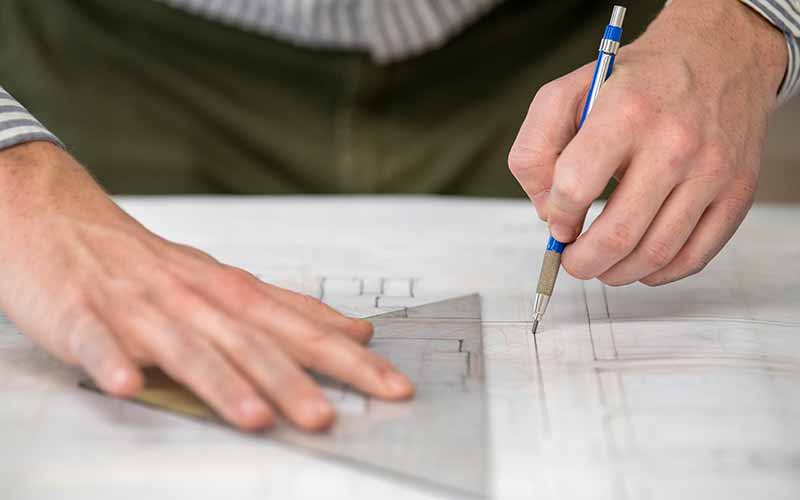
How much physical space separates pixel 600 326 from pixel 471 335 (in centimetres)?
12

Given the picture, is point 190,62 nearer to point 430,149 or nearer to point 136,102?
point 136,102

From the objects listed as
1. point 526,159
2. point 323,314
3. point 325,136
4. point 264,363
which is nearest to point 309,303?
point 323,314

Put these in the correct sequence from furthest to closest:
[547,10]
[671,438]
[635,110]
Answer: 1. [547,10]
2. [635,110]
3. [671,438]

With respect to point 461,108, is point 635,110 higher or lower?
higher

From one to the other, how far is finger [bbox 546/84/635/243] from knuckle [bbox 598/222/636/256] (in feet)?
0.11

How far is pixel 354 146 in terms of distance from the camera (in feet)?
4.75

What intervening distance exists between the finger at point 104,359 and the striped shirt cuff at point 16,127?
235 millimetres

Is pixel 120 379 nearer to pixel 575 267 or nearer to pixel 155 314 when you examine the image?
pixel 155 314

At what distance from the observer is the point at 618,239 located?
2.63 ft

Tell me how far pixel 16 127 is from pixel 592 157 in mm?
519

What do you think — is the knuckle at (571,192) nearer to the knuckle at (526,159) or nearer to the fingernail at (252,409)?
the knuckle at (526,159)

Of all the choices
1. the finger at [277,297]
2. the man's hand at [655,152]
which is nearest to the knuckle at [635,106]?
the man's hand at [655,152]

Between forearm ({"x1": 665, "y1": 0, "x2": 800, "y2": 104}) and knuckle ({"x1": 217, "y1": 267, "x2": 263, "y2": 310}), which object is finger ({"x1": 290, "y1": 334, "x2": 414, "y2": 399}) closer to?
knuckle ({"x1": 217, "y1": 267, "x2": 263, "y2": 310})

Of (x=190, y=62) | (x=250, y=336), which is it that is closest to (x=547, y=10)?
(x=190, y=62)
